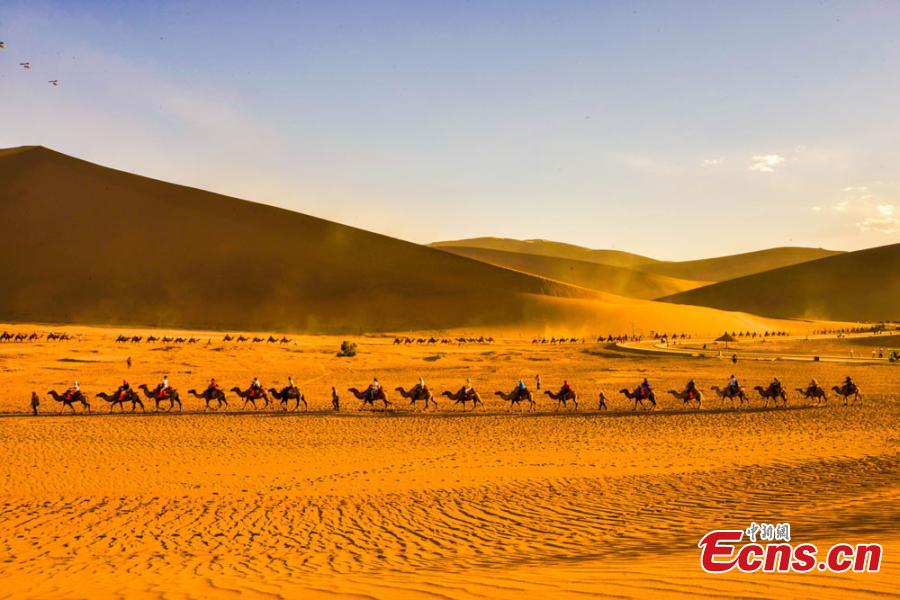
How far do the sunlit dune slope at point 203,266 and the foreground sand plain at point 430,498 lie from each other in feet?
180

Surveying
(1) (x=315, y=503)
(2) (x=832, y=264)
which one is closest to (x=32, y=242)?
(1) (x=315, y=503)

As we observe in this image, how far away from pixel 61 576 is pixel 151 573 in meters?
1.03

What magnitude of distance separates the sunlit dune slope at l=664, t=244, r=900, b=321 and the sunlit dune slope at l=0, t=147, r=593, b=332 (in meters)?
52.5

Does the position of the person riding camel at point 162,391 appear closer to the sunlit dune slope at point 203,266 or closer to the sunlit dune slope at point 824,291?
the sunlit dune slope at point 203,266

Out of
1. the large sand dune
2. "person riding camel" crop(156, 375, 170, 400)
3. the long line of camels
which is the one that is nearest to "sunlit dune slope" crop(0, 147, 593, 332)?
the large sand dune

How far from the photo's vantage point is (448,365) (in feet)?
142

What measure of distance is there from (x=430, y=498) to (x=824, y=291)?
492 feet

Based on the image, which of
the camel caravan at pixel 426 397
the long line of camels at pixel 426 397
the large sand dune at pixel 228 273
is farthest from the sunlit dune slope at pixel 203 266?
the long line of camels at pixel 426 397

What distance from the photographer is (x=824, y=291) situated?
141250 mm

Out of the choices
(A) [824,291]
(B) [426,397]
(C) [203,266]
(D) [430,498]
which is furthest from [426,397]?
(A) [824,291]

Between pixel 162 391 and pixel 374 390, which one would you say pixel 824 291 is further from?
pixel 162 391

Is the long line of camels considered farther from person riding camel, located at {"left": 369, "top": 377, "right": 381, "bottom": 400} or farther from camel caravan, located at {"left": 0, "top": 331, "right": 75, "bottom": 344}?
camel caravan, located at {"left": 0, "top": 331, "right": 75, "bottom": 344}

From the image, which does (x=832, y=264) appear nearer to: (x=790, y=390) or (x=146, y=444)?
(x=790, y=390)

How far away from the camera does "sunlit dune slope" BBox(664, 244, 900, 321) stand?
131875mm
